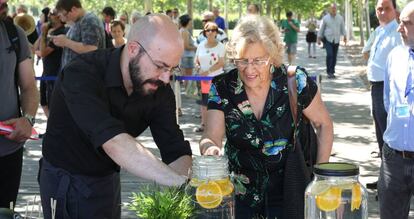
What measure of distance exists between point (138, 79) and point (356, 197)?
3.30ft

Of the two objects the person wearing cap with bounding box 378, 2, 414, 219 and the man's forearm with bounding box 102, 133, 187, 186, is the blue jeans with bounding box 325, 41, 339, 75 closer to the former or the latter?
the person wearing cap with bounding box 378, 2, 414, 219

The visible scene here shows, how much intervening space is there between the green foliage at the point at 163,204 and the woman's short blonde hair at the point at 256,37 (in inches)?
38.8

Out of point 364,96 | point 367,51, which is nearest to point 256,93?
point 367,51

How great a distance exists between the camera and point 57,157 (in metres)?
3.18

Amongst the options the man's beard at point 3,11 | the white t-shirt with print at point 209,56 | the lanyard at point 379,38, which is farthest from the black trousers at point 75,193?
the white t-shirt with print at point 209,56

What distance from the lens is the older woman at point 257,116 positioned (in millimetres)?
3334

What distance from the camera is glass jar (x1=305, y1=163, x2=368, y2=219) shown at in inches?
95.9

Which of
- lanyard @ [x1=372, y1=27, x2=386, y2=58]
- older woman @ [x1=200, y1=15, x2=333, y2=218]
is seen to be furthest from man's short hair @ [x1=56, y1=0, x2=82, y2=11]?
older woman @ [x1=200, y1=15, x2=333, y2=218]

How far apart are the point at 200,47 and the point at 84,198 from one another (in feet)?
25.8

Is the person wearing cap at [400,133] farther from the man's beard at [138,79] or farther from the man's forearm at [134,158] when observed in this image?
the man's forearm at [134,158]

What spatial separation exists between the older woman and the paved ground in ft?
3.53

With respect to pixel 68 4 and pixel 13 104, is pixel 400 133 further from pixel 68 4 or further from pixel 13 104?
pixel 68 4

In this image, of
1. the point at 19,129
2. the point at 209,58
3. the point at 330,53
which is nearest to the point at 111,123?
the point at 19,129

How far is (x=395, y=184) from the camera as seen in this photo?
4375mm
